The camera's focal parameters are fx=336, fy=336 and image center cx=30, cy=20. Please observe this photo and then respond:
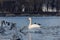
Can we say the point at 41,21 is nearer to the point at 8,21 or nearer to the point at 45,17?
the point at 45,17

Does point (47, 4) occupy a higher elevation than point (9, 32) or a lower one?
higher

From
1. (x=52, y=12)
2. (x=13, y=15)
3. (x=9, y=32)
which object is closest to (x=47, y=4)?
(x=52, y=12)

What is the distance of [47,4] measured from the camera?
351 inches

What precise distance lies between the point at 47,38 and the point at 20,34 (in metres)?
0.82

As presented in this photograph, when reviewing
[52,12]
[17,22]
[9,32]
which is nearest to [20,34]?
[9,32]

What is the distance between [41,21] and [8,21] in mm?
885

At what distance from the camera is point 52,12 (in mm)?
8938

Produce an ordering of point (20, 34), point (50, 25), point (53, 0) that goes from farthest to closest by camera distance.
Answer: point (53, 0), point (50, 25), point (20, 34)

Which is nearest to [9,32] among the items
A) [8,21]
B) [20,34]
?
[20,34]

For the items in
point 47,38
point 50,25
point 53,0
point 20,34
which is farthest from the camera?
point 53,0

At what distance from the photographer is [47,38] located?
709 centimetres

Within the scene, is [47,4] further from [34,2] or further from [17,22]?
[17,22]

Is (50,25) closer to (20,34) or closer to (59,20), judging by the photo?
(59,20)

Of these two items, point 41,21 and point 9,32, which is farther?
point 41,21
